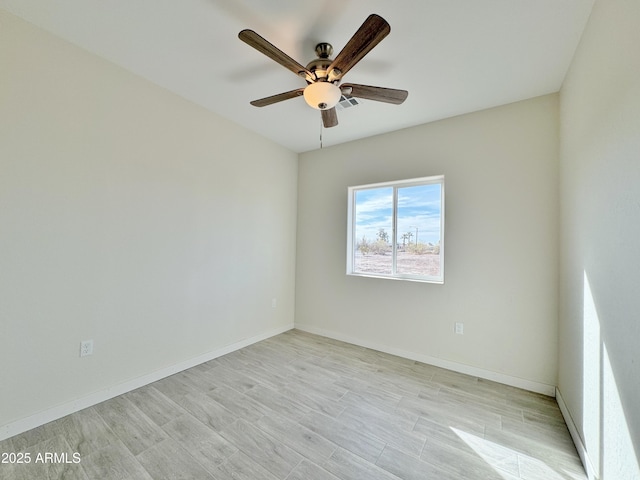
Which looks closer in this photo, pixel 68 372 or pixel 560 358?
pixel 68 372

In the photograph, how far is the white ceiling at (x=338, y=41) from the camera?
153 cm

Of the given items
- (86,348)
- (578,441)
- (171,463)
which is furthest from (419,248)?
(86,348)

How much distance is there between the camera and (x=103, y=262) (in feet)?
6.70

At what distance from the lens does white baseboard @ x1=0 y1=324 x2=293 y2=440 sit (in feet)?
5.45

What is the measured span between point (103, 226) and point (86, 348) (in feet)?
3.02

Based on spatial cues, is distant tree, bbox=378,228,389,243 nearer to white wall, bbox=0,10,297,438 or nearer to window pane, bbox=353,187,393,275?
window pane, bbox=353,187,393,275

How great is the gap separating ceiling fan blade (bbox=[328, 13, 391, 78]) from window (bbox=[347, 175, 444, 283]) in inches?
68.2

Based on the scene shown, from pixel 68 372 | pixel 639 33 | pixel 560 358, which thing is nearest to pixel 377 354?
pixel 560 358

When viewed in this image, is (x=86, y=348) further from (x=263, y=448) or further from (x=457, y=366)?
(x=457, y=366)

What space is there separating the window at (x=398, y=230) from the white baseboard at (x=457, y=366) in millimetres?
826

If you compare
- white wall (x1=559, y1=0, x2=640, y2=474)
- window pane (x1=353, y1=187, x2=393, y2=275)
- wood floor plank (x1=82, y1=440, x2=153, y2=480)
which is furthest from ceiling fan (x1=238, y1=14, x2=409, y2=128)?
wood floor plank (x1=82, y1=440, x2=153, y2=480)

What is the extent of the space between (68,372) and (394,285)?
2.95 metres

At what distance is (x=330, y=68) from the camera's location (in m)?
1.64

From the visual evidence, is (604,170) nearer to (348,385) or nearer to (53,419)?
(348,385)
